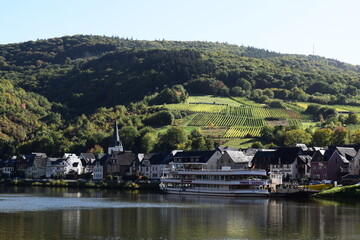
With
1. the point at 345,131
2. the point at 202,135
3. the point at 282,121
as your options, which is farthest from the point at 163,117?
the point at 345,131

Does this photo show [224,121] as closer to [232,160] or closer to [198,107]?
[198,107]

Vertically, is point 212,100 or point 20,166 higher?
point 212,100

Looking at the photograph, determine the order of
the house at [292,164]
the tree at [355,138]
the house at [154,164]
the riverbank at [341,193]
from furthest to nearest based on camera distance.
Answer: the tree at [355,138] → the house at [154,164] → the house at [292,164] → the riverbank at [341,193]

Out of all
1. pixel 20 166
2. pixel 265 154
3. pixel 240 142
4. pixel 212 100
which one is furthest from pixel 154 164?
pixel 212 100

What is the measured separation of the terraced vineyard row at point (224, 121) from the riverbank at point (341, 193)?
70.1m

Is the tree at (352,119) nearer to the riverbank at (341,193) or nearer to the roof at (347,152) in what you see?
the roof at (347,152)

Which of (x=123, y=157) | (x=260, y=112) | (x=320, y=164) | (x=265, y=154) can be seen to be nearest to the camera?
(x=320, y=164)

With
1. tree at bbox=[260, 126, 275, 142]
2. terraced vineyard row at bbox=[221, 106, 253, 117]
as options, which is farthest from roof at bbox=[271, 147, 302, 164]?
terraced vineyard row at bbox=[221, 106, 253, 117]

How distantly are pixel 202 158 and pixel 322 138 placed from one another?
35809 mm

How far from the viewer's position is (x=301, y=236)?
148 ft

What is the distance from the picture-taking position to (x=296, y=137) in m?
128

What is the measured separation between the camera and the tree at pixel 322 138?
124250 mm

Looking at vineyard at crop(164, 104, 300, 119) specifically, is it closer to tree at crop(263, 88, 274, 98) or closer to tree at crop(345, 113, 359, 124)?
tree at crop(345, 113, 359, 124)

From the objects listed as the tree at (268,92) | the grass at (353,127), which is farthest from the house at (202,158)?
the tree at (268,92)
